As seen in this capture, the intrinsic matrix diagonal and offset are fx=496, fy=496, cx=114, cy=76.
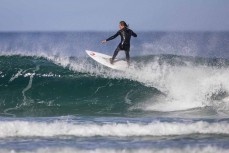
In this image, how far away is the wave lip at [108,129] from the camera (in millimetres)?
10648

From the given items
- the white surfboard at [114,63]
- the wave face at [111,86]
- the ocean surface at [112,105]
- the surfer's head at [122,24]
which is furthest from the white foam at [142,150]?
the white surfboard at [114,63]

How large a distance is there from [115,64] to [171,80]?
1.87 m

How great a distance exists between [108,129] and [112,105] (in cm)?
378

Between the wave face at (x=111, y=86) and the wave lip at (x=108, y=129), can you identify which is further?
the wave face at (x=111, y=86)

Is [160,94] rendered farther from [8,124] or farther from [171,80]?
[8,124]

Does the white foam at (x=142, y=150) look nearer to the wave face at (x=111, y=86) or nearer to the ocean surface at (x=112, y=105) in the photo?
the ocean surface at (x=112, y=105)

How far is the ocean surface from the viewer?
9898 millimetres

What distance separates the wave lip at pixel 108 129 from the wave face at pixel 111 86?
2.22 metres

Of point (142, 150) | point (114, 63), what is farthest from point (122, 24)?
point (142, 150)

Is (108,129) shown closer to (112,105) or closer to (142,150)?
(142,150)

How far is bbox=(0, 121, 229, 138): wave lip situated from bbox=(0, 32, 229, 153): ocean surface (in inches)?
0.8

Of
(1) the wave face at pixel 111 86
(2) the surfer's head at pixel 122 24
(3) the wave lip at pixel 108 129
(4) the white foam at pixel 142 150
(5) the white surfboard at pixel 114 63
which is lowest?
(4) the white foam at pixel 142 150

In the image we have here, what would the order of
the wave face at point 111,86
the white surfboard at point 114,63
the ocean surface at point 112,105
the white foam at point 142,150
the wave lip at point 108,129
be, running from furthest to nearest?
the white surfboard at point 114,63
the wave face at point 111,86
the wave lip at point 108,129
the ocean surface at point 112,105
the white foam at point 142,150

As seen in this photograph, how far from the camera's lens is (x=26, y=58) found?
19.1m
